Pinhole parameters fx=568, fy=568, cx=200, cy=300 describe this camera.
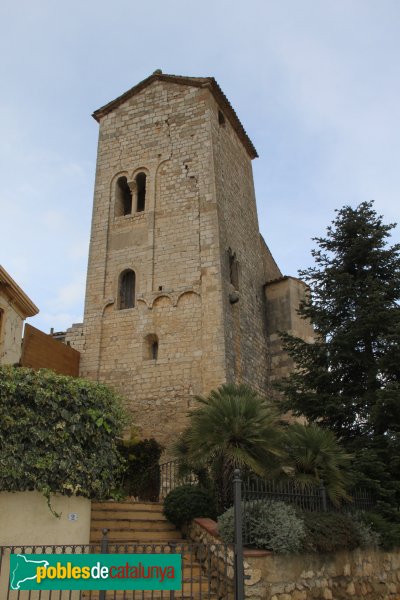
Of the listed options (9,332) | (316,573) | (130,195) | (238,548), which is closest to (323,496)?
(316,573)

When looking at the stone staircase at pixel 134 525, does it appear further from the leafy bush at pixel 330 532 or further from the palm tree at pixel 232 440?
the leafy bush at pixel 330 532

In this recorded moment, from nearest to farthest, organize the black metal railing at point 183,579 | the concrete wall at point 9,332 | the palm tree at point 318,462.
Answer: the black metal railing at point 183,579 → the palm tree at point 318,462 → the concrete wall at point 9,332

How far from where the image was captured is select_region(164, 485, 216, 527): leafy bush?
1093cm

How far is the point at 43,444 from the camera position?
9.25 m

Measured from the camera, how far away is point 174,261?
19797mm

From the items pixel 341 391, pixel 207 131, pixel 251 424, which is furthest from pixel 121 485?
pixel 207 131

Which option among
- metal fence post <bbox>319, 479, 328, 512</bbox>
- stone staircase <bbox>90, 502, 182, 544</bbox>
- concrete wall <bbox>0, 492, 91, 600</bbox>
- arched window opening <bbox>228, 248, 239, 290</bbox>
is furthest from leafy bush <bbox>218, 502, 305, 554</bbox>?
arched window opening <bbox>228, 248, 239, 290</bbox>

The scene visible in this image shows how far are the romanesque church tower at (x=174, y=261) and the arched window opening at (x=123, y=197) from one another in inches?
2.2

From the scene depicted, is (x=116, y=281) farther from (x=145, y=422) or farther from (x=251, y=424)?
(x=251, y=424)

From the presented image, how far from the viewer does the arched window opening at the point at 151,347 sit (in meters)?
→ 19.1

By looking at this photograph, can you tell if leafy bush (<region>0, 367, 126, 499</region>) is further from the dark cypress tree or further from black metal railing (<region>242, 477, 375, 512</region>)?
the dark cypress tree

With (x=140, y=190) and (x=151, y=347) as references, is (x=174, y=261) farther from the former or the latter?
(x=140, y=190)

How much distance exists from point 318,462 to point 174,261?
10.3 metres

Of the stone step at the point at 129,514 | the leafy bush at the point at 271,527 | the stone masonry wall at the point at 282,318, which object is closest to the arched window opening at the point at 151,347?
the stone masonry wall at the point at 282,318
